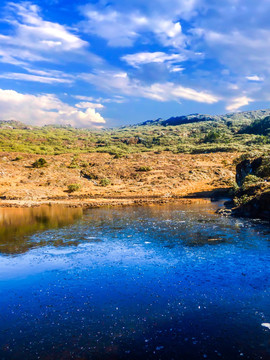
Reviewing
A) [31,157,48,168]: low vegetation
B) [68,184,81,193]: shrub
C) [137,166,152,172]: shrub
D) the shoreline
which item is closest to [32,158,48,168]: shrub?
[31,157,48,168]: low vegetation

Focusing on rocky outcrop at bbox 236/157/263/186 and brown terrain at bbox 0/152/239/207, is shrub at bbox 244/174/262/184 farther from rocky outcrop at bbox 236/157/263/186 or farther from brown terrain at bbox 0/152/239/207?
brown terrain at bbox 0/152/239/207

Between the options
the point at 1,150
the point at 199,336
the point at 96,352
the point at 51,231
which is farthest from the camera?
the point at 1,150

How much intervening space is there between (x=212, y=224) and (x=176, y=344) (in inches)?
761

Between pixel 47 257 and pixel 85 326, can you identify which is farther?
pixel 47 257

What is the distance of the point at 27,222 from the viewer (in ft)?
99.3

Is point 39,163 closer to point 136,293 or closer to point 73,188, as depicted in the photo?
point 73,188

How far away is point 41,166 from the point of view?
6544 cm

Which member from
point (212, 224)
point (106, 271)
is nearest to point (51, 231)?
point (106, 271)

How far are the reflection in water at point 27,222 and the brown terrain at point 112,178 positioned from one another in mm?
4853

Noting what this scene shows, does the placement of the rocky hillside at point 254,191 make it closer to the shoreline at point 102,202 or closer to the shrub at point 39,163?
the shoreline at point 102,202

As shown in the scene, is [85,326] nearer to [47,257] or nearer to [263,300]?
[263,300]

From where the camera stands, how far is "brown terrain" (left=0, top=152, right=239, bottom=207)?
47750 millimetres

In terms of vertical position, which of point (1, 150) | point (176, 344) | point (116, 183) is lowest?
point (176, 344)

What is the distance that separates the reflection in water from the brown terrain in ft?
15.9
